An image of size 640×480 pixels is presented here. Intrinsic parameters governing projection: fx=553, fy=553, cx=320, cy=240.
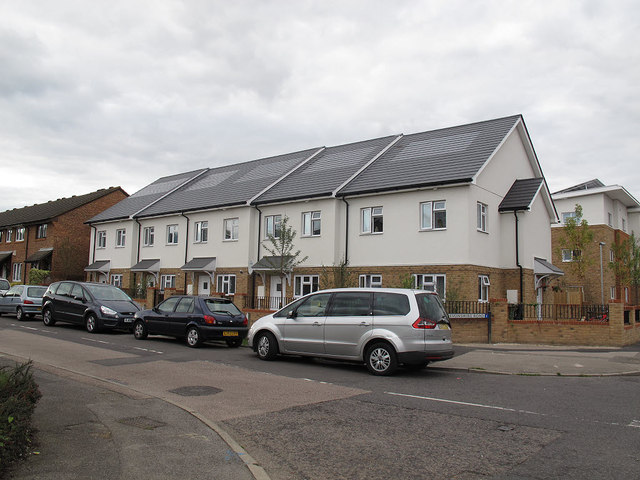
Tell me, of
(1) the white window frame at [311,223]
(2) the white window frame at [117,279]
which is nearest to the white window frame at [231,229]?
(1) the white window frame at [311,223]

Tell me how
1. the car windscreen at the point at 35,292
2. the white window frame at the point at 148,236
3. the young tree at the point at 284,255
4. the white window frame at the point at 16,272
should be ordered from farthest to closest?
the white window frame at the point at 16,272, the white window frame at the point at 148,236, the car windscreen at the point at 35,292, the young tree at the point at 284,255

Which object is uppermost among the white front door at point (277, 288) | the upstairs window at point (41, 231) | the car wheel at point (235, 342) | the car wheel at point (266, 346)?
the upstairs window at point (41, 231)

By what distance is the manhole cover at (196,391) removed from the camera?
882cm

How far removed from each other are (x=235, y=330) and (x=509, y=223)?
13020mm

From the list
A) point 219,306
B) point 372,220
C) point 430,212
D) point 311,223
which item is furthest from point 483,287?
point 219,306

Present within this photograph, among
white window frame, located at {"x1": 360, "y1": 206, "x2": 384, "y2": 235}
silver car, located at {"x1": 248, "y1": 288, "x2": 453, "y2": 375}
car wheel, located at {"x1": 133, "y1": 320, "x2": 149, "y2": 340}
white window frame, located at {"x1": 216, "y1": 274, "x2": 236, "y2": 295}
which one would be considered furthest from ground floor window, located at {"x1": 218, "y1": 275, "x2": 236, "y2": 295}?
silver car, located at {"x1": 248, "y1": 288, "x2": 453, "y2": 375}

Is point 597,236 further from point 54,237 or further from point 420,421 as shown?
point 54,237

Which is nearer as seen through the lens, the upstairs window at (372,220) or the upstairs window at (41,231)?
the upstairs window at (372,220)

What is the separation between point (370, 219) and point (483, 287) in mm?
5383

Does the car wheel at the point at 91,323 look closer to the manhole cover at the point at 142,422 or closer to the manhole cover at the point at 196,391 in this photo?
the manhole cover at the point at 196,391

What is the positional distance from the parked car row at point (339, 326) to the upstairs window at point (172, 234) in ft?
52.0

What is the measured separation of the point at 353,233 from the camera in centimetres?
2378

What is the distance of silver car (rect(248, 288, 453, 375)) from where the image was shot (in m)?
10.8

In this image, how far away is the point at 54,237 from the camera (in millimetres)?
40469
